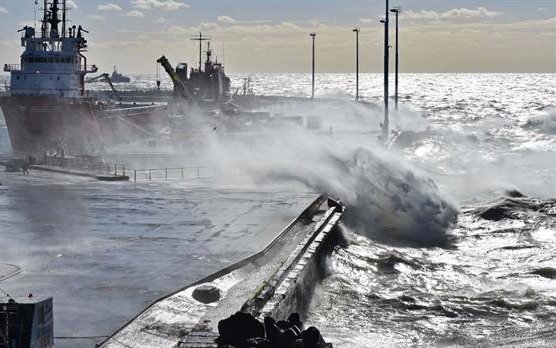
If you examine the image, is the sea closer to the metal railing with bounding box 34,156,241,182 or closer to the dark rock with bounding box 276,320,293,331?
the metal railing with bounding box 34,156,241,182

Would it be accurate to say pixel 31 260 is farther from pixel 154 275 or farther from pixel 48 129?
pixel 48 129

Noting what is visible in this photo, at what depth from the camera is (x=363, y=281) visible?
2198 centimetres

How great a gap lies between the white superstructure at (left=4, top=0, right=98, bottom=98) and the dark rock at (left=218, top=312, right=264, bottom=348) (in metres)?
51.8

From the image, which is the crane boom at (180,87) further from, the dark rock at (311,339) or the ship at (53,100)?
the dark rock at (311,339)

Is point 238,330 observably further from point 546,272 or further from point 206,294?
point 546,272

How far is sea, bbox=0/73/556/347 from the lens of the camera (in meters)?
17.5

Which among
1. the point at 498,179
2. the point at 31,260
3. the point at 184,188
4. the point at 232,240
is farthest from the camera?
the point at 498,179

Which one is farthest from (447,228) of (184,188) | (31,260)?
(31,260)

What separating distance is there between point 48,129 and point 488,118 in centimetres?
6969

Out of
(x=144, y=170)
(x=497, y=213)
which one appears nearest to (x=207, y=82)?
(x=144, y=170)

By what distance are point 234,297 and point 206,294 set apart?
0.69 metres

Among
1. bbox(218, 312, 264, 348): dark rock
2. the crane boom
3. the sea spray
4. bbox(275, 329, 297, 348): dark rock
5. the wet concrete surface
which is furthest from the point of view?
the crane boom

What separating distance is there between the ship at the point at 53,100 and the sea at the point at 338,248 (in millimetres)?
16387

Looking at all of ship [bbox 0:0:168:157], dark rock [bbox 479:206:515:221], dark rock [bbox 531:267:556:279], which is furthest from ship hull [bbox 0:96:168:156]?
dark rock [bbox 531:267:556:279]
